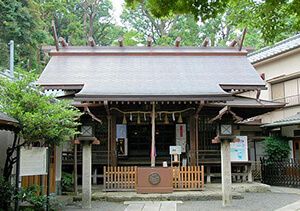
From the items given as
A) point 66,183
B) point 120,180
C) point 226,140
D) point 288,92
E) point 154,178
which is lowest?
point 66,183

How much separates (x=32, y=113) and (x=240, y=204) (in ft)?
21.7

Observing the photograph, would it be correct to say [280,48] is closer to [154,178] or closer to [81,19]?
[154,178]

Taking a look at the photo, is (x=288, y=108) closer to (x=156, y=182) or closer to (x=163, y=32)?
(x=156, y=182)

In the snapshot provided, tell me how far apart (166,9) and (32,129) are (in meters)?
4.64

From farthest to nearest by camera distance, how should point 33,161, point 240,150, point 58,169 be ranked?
point 240,150, point 58,169, point 33,161

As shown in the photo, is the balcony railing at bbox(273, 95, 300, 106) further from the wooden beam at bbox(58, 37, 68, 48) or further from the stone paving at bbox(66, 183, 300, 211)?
the wooden beam at bbox(58, 37, 68, 48)

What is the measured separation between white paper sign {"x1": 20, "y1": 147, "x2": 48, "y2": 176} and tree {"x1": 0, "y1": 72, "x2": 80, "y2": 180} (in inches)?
12.5

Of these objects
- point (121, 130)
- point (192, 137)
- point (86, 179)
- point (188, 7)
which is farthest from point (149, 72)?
point (188, 7)

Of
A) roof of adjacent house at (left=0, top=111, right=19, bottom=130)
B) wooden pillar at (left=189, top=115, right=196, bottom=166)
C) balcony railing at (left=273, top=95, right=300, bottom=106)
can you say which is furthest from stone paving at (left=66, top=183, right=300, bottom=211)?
balcony railing at (left=273, top=95, right=300, bottom=106)

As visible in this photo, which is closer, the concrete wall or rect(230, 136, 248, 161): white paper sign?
rect(230, 136, 248, 161): white paper sign

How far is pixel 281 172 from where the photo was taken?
55.3ft

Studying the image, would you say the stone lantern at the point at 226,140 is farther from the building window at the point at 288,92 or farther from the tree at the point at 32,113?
the building window at the point at 288,92

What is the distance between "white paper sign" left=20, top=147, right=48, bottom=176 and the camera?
29.0 feet

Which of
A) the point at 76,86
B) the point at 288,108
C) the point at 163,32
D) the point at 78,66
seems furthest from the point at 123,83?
the point at 163,32
